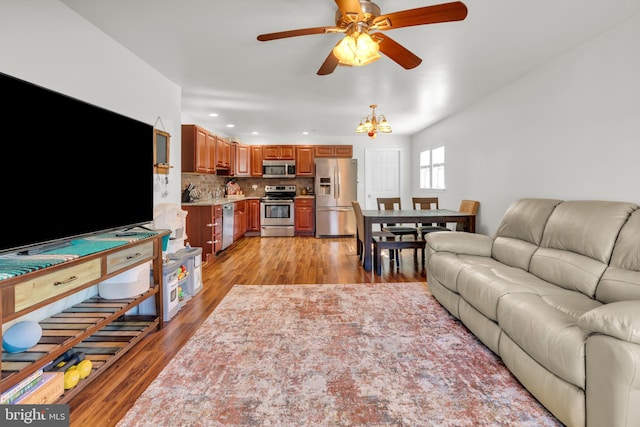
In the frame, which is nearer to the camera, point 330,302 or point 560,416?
point 560,416

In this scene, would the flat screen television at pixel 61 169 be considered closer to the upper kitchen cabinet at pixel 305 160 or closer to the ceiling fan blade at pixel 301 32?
the ceiling fan blade at pixel 301 32

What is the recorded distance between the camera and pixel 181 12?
2342 millimetres

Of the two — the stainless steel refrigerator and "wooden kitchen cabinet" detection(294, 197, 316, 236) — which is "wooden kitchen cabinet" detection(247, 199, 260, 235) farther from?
the stainless steel refrigerator

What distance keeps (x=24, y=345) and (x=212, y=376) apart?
3.06 feet

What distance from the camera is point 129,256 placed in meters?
2.15

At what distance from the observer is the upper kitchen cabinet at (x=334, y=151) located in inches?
306

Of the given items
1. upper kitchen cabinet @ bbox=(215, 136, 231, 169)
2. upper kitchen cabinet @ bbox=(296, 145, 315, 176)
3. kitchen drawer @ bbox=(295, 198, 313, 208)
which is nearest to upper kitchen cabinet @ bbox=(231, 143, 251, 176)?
upper kitchen cabinet @ bbox=(215, 136, 231, 169)

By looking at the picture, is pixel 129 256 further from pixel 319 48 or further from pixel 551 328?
pixel 551 328

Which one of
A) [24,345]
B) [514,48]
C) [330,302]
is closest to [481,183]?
[514,48]

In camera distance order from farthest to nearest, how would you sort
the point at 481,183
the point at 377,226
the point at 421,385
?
1. the point at 377,226
2. the point at 481,183
3. the point at 421,385

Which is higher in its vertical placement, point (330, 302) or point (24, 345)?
point (24, 345)

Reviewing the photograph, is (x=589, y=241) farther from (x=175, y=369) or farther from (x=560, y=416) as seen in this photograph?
(x=175, y=369)

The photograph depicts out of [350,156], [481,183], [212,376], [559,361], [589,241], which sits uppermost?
[350,156]

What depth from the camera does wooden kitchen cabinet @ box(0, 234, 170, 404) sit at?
137cm
